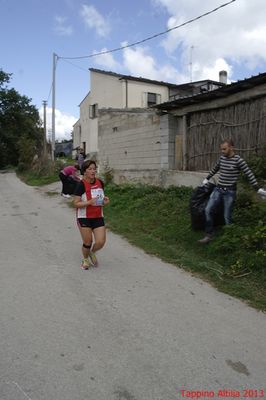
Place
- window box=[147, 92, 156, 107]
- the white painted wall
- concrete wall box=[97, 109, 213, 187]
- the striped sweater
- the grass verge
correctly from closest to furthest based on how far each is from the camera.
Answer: the grass verge < the striped sweater < concrete wall box=[97, 109, 213, 187] < the white painted wall < window box=[147, 92, 156, 107]

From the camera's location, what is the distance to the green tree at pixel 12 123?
1751 inches

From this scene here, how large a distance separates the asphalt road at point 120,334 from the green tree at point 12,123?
135ft

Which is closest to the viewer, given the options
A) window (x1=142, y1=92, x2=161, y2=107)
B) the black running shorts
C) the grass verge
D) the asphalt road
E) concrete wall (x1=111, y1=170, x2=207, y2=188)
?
the asphalt road

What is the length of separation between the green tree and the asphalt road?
135 ft

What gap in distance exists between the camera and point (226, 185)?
6.27 metres

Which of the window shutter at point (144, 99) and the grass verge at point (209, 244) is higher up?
the window shutter at point (144, 99)

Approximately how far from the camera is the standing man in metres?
6.19

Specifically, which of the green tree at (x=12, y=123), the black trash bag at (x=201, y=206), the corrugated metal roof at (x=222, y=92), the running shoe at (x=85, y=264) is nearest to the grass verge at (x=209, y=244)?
the black trash bag at (x=201, y=206)

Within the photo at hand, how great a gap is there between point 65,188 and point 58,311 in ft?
17.5

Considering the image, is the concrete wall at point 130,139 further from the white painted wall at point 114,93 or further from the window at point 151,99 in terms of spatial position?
the window at point 151,99

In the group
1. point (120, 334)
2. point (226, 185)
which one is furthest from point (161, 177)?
point (120, 334)

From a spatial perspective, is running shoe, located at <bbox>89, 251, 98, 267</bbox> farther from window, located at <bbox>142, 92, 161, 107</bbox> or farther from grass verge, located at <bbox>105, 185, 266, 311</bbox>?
window, located at <bbox>142, 92, 161, 107</bbox>

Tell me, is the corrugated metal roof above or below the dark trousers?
above

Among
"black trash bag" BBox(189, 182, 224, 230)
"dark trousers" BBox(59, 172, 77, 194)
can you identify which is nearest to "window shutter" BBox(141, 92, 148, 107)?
"dark trousers" BBox(59, 172, 77, 194)
